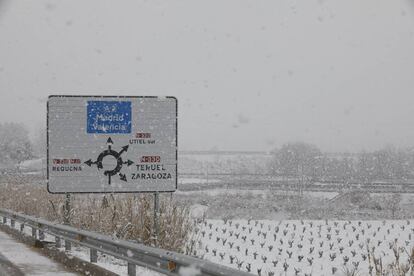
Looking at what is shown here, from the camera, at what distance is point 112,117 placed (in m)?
12.2

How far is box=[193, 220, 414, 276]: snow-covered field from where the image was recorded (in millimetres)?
11828

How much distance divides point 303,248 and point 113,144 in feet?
17.8

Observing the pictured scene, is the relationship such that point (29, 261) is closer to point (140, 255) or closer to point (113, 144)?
point (113, 144)

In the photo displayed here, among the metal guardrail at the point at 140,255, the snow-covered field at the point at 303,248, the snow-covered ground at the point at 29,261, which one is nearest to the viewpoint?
the metal guardrail at the point at 140,255

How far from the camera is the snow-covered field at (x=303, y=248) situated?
38.8ft

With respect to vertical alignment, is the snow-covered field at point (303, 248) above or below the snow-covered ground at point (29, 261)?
below

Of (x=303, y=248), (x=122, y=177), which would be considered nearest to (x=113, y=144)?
(x=122, y=177)

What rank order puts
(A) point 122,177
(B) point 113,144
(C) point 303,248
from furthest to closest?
(C) point 303,248 < (B) point 113,144 < (A) point 122,177

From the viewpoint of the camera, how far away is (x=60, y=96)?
1237 cm

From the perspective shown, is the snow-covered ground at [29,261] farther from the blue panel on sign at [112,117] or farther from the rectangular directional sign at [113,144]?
the blue panel on sign at [112,117]

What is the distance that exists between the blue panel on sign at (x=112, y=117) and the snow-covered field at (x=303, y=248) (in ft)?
8.83

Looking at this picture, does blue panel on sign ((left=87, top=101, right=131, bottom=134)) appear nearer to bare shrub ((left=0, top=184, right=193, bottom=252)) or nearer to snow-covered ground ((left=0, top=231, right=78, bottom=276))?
bare shrub ((left=0, top=184, right=193, bottom=252))

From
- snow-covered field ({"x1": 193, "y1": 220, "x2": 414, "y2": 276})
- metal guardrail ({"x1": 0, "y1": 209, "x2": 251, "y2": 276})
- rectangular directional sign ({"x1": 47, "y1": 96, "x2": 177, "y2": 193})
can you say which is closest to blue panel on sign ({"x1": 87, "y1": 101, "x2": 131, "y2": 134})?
rectangular directional sign ({"x1": 47, "y1": 96, "x2": 177, "y2": 193})

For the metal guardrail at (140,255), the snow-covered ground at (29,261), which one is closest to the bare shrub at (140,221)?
the metal guardrail at (140,255)
